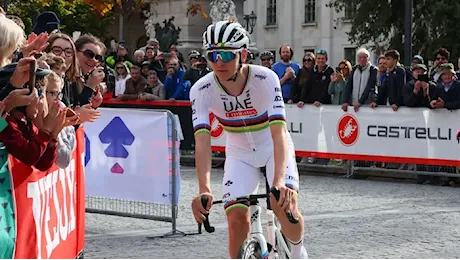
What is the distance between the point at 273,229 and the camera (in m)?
6.82

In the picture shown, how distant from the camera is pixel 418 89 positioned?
51.2 feet

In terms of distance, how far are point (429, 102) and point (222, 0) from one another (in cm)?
2537

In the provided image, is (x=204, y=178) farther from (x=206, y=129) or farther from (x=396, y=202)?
(x=396, y=202)

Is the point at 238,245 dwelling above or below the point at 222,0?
below

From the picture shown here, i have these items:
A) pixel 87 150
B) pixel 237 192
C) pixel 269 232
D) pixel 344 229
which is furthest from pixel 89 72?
pixel 344 229

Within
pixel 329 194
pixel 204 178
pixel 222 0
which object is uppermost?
pixel 222 0

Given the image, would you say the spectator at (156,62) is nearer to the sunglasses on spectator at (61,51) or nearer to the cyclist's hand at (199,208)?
the sunglasses on spectator at (61,51)

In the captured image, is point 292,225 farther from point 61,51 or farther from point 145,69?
point 145,69

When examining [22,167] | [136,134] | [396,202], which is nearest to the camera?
[22,167]

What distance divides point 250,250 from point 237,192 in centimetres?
70

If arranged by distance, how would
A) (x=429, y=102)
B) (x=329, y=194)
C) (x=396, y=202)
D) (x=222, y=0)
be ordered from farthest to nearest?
(x=222, y=0) → (x=429, y=102) → (x=329, y=194) → (x=396, y=202)

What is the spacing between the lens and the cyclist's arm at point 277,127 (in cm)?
620

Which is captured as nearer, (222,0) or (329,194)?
(329,194)

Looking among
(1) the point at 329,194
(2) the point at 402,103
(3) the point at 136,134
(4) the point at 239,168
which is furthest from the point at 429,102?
(4) the point at 239,168
